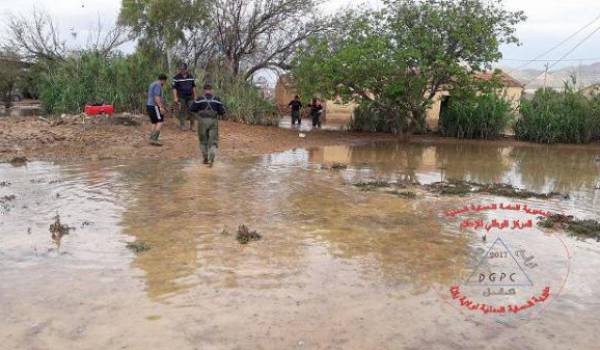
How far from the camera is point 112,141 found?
1365 centimetres

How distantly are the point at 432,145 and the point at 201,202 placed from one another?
1144 cm

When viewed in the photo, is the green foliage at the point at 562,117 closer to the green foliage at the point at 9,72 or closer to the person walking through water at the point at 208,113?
the person walking through water at the point at 208,113

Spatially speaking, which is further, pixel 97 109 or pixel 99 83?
pixel 99 83

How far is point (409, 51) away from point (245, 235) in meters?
12.1

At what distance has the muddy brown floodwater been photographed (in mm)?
4051

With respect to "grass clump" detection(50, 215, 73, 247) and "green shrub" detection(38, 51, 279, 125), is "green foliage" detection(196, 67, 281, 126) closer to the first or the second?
"green shrub" detection(38, 51, 279, 125)

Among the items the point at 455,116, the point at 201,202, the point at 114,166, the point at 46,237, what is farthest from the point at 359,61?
the point at 46,237

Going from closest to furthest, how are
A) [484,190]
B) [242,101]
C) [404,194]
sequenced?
[404,194], [484,190], [242,101]

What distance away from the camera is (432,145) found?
17844mm

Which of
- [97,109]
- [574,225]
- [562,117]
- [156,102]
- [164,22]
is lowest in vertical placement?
[574,225]

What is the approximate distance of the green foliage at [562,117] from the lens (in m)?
18.9

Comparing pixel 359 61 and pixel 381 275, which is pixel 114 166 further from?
pixel 359 61

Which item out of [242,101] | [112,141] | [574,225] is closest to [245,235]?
[574,225]

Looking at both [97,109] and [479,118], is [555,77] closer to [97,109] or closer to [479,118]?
[479,118]
